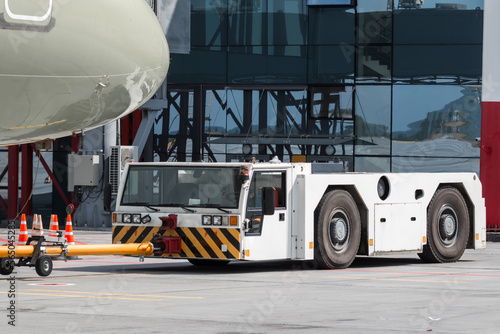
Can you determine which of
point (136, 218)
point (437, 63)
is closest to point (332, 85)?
point (437, 63)

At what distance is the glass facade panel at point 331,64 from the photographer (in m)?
36.0

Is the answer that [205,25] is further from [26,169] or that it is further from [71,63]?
[71,63]

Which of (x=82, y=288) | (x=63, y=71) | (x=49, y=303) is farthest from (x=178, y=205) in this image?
(x=63, y=71)

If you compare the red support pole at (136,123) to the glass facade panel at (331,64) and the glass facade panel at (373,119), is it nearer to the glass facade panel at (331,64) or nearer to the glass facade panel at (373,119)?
the glass facade panel at (331,64)

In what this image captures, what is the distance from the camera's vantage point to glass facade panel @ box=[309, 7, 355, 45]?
35.9 meters

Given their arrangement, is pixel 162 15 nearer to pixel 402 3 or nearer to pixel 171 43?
pixel 171 43

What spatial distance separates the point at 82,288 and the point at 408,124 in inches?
875

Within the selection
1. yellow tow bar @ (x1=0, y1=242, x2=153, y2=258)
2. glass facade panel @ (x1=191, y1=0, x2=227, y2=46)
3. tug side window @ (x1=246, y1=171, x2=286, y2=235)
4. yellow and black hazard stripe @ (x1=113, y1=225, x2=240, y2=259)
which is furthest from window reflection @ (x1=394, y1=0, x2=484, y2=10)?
yellow tow bar @ (x1=0, y1=242, x2=153, y2=258)

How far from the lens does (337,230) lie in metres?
18.1

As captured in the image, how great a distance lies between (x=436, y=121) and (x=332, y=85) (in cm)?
361

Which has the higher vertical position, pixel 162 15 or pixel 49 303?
pixel 162 15

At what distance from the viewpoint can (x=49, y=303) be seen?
42.2 feet

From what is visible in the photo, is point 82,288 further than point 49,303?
Yes

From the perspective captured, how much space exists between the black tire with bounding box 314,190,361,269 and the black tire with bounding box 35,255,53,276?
4.26 metres
